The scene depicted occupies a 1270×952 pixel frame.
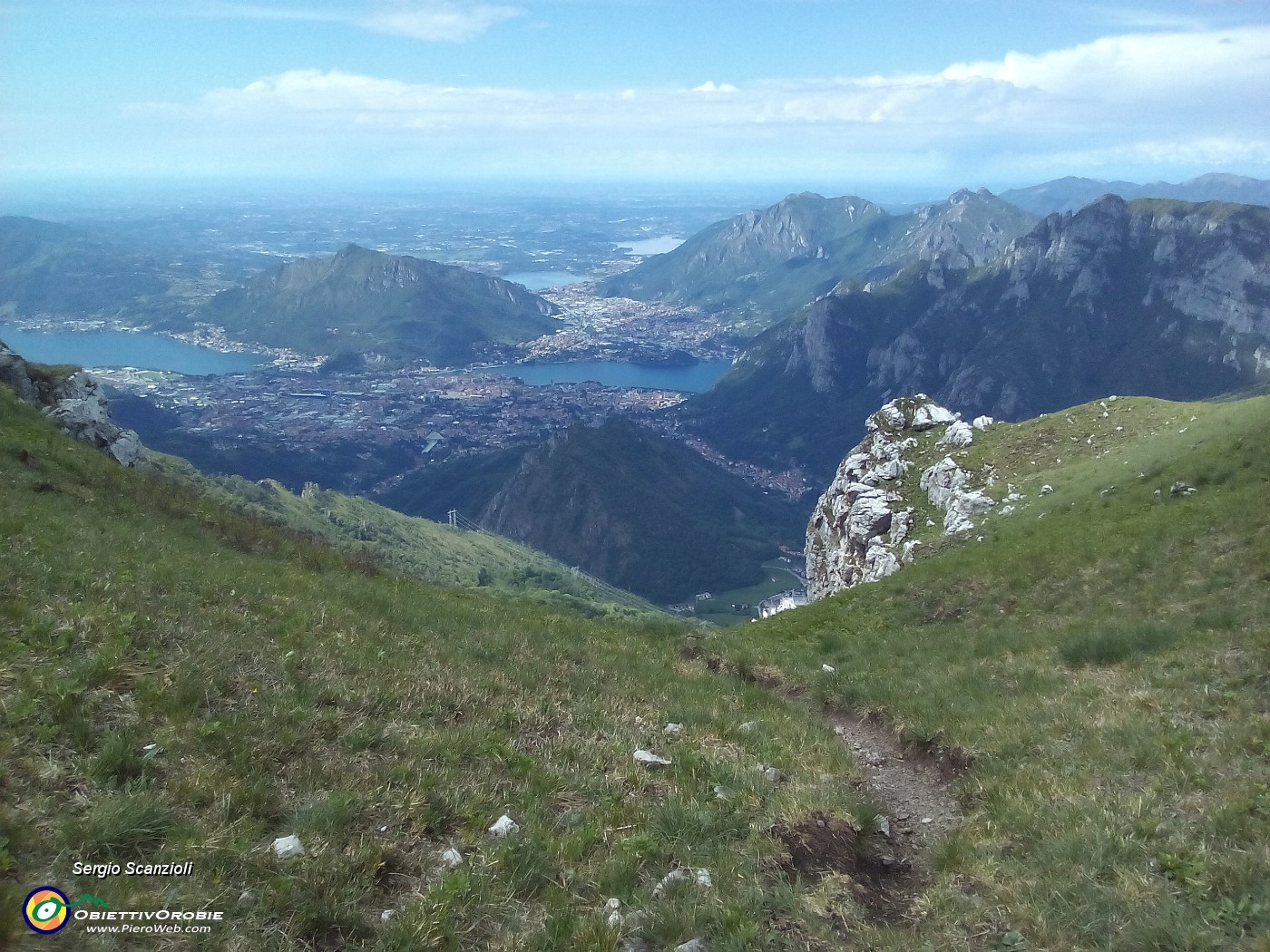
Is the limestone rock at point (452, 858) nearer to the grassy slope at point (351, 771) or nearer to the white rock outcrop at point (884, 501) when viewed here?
the grassy slope at point (351, 771)

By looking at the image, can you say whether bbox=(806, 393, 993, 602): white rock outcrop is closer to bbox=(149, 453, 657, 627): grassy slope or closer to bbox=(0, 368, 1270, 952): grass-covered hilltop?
bbox=(0, 368, 1270, 952): grass-covered hilltop

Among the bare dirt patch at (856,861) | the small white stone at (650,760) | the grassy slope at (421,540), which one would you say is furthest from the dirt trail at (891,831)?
the grassy slope at (421,540)

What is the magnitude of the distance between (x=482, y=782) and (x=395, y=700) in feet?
8.41

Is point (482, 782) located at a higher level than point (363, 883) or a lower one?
lower

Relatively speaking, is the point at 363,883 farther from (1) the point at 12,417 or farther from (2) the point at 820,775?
(1) the point at 12,417

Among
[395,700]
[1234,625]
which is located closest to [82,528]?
[395,700]

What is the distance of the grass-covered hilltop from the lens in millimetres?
6102

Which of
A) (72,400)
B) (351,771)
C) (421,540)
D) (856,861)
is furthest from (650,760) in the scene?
(421,540)

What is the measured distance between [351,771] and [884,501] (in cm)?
4173

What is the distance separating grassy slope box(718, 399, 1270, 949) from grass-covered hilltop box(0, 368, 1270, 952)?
0.06 metres

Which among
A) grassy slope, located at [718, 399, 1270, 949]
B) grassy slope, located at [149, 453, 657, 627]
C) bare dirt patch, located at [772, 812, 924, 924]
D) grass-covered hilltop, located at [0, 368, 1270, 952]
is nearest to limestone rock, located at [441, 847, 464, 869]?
grass-covered hilltop, located at [0, 368, 1270, 952]

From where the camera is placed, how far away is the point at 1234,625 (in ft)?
48.3

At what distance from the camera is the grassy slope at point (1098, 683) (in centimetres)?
666

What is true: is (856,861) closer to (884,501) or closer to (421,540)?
(884,501)
